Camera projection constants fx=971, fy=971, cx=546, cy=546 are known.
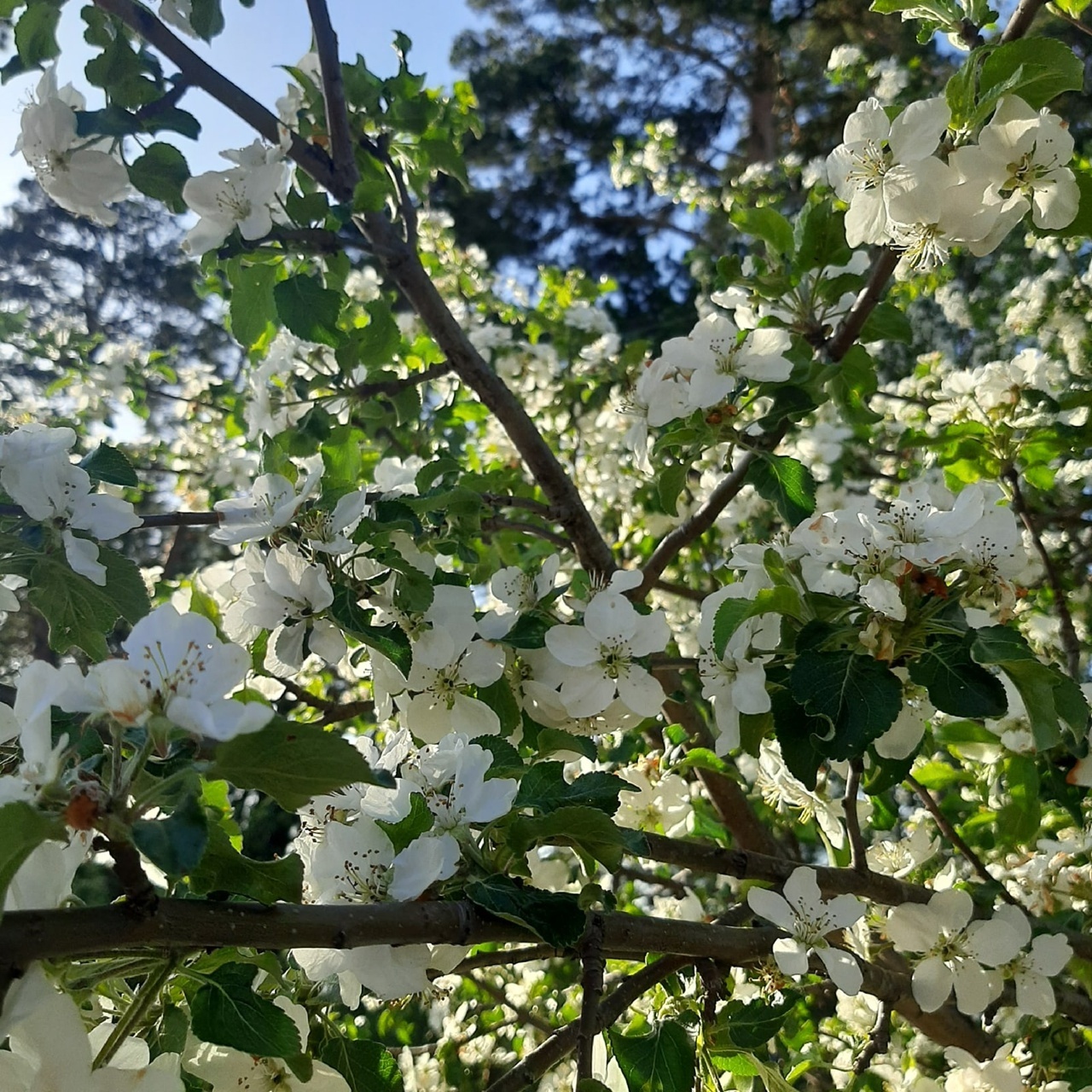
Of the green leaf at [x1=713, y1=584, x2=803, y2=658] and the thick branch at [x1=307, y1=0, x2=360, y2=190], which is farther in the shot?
the thick branch at [x1=307, y1=0, x2=360, y2=190]

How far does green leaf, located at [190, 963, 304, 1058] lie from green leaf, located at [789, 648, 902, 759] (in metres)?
0.58

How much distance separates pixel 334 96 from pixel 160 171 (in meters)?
0.32

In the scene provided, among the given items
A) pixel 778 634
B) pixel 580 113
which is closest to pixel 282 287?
pixel 778 634

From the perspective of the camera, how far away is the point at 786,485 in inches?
55.0

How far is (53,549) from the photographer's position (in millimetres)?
1111

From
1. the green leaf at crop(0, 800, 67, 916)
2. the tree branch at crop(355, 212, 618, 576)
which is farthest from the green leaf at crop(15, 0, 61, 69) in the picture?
the green leaf at crop(0, 800, 67, 916)

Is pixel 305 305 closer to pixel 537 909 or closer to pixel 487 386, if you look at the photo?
pixel 487 386

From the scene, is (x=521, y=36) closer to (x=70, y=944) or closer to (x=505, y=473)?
(x=505, y=473)

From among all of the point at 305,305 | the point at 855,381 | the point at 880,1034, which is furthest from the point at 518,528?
the point at 880,1034

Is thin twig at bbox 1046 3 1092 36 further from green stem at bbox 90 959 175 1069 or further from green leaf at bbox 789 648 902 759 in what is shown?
green stem at bbox 90 959 175 1069

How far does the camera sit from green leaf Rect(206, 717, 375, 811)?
2.15ft

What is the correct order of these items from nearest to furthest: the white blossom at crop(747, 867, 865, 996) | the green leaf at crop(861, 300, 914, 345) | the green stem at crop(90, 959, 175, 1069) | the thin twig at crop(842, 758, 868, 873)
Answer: the green stem at crop(90, 959, 175, 1069), the white blossom at crop(747, 867, 865, 996), the thin twig at crop(842, 758, 868, 873), the green leaf at crop(861, 300, 914, 345)

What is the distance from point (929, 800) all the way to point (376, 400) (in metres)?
1.27

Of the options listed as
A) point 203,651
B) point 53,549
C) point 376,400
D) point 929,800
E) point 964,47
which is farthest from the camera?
point 376,400
